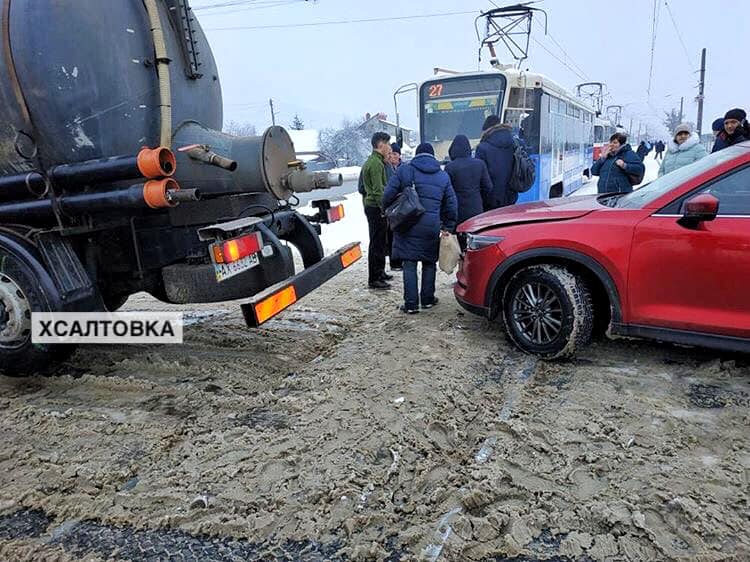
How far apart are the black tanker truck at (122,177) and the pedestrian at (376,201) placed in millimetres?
1879

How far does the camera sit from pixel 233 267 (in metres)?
3.60

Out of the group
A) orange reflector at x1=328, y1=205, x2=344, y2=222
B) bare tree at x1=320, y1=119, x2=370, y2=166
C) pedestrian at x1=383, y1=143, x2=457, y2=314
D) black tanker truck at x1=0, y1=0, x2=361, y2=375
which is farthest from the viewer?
bare tree at x1=320, y1=119, x2=370, y2=166

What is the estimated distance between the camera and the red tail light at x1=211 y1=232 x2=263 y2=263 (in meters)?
3.42

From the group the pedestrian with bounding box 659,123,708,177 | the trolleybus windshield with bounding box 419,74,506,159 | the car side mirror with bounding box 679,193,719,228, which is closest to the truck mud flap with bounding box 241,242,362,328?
the car side mirror with bounding box 679,193,719,228

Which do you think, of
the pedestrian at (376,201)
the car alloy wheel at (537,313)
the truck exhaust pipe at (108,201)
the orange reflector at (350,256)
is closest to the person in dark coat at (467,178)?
the pedestrian at (376,201)

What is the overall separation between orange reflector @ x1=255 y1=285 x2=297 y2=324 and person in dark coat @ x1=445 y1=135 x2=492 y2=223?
2.79 meters

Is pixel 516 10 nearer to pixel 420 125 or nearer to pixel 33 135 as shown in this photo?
pixel 420 125

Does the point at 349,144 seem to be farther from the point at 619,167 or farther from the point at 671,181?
the point at 671,181

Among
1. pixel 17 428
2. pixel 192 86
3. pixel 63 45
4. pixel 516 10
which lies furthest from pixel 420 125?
pixel 17 428

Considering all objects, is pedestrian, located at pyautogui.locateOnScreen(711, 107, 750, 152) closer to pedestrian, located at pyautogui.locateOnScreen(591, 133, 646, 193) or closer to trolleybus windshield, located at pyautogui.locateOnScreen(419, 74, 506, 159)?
pedestrian, located at pyautogui.locateOnScreen(591, 133, 646, 193)

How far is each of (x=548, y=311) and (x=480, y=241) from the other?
0.80m

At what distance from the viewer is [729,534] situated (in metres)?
2.22

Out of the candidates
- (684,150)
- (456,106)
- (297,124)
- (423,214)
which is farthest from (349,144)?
(423,214)

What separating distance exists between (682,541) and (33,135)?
164 inches
